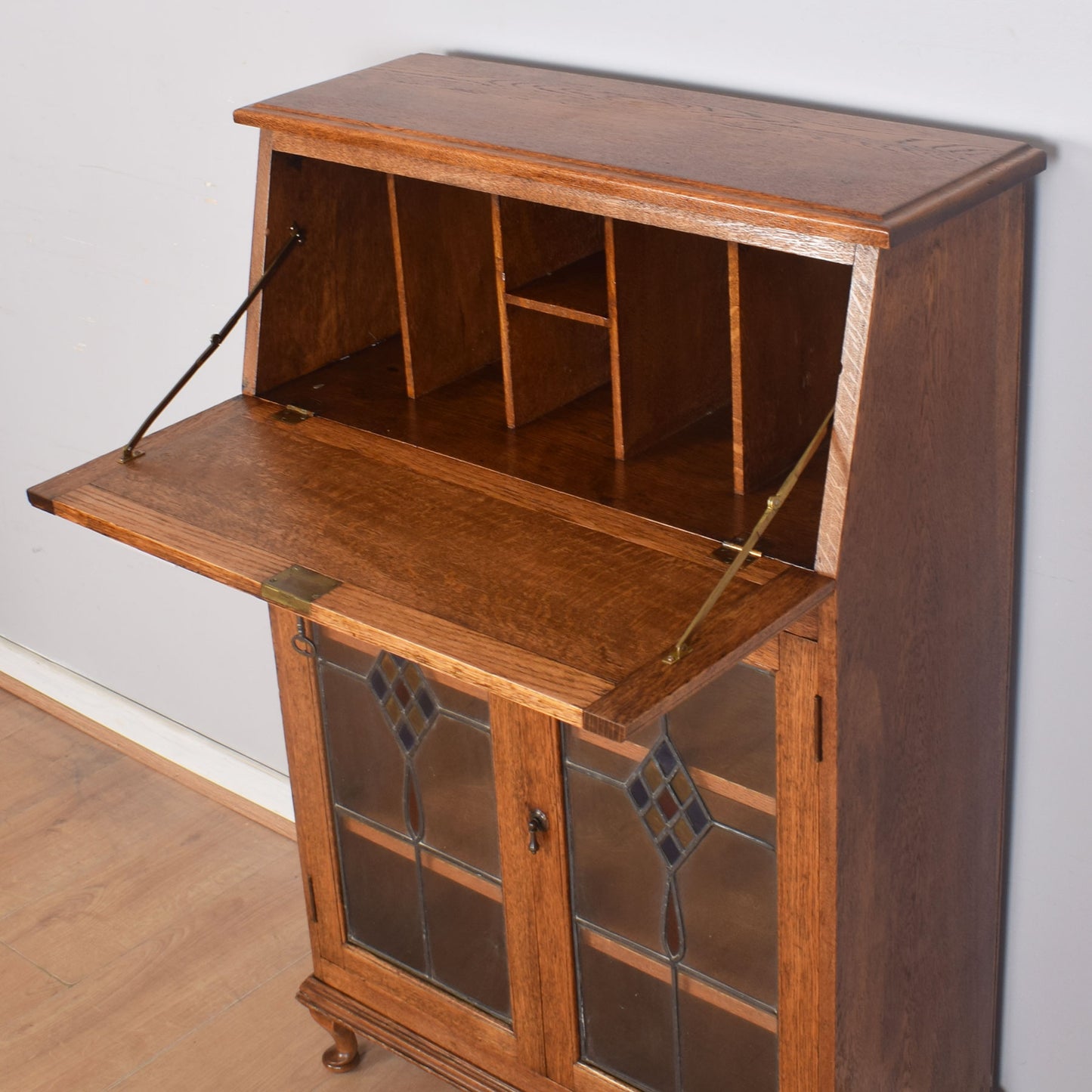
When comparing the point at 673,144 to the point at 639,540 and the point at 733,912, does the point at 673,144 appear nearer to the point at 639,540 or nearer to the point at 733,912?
the point at 639,540

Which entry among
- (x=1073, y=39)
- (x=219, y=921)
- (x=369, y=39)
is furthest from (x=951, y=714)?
(x=219, y=921)

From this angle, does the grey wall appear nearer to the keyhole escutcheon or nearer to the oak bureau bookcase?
the oak bureau bookcase

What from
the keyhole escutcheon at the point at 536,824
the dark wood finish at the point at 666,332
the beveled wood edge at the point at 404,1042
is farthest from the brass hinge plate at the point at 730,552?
the beveled wood edge at the point at 404,1042

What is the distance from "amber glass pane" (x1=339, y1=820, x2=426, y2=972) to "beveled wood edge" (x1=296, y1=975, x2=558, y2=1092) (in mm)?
117

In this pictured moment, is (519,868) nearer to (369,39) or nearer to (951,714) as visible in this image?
(951,714)

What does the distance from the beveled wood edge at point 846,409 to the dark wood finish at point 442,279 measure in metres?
0.68

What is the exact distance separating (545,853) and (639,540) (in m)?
0.51

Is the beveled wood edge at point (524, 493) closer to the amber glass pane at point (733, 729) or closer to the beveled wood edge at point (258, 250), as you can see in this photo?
the beveled wood edge at point (258, 250)

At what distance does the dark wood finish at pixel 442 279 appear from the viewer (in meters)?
1.95

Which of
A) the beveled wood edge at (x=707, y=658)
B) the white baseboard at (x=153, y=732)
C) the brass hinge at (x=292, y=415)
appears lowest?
the white baseboard at (x=153, y=732)

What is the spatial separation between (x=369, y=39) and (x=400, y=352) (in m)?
0.46

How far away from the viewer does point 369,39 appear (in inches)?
86.6

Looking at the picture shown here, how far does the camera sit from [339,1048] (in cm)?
252

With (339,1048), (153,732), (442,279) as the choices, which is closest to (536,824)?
(442,279)
